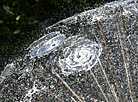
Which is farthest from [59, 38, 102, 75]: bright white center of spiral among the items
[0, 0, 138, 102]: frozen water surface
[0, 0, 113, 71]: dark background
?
[0, 0, 113, 71]: dark background

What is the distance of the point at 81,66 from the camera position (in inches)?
46.4

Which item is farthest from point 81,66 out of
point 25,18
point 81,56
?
point 25,18

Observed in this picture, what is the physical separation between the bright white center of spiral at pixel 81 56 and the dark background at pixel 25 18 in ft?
2.71

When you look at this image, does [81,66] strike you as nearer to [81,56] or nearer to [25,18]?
[81,56]

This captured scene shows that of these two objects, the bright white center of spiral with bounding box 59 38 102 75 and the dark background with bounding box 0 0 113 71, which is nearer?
the bright white center of spiral with bounding box 59 38 102 75

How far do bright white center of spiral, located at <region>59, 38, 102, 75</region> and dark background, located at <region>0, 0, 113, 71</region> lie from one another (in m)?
0.83

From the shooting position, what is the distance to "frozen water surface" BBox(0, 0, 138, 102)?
1219mm

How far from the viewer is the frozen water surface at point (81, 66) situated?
4.00 feet

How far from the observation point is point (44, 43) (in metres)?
1.23

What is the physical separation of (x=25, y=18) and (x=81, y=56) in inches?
38.8

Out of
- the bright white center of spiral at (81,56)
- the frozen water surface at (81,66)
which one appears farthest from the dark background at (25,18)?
the bright white center of spiral at (81,56)

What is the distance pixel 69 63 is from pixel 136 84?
0.78 metres

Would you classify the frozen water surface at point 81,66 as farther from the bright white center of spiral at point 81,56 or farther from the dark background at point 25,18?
the dark background at point 25,18

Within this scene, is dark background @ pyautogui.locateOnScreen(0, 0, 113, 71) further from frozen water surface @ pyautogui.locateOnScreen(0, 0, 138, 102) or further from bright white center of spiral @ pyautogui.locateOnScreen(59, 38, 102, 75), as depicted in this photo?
bright white center of spiral @ pyautogui.locateOnScreen(59, 38, 102, 75)
